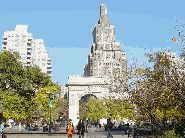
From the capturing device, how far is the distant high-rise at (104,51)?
14500cm

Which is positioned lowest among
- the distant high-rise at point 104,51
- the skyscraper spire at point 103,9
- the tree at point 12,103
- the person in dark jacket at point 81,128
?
the person in dark jacket at point 81,128

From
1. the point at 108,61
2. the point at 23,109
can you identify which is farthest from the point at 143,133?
the point at 108,61

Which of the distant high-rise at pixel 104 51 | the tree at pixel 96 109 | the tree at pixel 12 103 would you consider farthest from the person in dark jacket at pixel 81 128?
the distant high-rise at pixel 104 51

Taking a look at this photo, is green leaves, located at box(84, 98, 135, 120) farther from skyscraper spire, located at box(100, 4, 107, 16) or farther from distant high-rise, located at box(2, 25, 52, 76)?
skyscraper spire, located at box(100, 4, 107, 16)

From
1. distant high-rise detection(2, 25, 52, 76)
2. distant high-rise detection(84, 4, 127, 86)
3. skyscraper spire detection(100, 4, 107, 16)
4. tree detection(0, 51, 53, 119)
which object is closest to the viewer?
tree detection(0, 51, 53, 119)

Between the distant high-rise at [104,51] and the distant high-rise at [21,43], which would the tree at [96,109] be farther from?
the distant high-rise at [104,51]

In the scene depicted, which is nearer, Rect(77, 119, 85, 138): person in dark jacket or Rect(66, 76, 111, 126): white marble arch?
Rect(77, 119, 85, 138): person in dark jacket

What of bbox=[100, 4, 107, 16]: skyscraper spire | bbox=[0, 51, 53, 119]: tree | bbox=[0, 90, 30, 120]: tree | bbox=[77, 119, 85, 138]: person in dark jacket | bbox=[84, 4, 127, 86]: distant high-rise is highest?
bbox=[100, 4, 107, 16]: skyscraper spire

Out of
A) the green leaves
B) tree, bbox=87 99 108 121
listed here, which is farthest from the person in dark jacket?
tree, bbox=87 99 108 121

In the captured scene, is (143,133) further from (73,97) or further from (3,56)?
(73,97)

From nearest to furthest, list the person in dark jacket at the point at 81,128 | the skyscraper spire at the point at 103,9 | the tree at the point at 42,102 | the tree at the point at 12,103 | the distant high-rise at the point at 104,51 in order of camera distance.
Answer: the person in dark jacket at the point at 81,128 < the tree at the point at 12,103 < the tree at the point at 42,102 < the distant high-rise at the point at 104,51 < the skyscraper spire at the point at 103,9

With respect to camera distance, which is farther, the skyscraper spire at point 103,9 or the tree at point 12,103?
the skyscraper spire at point 103,9

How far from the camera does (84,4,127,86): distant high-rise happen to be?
14500 centimetres

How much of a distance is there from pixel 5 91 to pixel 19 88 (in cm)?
221
